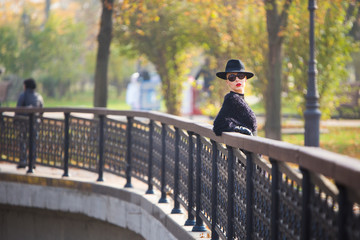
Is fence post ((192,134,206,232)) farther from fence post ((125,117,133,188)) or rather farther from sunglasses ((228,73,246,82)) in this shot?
fence post ((125,117,133,188))

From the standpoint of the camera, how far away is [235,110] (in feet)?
19.1

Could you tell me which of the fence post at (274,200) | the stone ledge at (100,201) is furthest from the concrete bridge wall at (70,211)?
the fence post at (274,200)

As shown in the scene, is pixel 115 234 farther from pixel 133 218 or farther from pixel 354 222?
pixel 354 222

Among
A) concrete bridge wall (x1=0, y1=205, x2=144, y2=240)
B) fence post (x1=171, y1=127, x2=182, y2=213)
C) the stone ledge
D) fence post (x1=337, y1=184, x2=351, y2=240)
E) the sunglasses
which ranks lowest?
concrete bridge wall (x1=0, y1=205, x2=144, y2=240)

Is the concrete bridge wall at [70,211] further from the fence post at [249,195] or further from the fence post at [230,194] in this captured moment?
the fence post at [249,195]

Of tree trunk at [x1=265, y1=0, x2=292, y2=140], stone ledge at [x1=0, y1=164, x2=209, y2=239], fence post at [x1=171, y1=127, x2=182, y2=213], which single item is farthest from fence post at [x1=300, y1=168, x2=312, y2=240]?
tree trunk at [x1=265, y1=0, x2=292, y2=140]

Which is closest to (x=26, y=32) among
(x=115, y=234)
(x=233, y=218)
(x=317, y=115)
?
(x=317, y=115)

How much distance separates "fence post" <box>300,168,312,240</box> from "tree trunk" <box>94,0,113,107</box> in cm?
1218

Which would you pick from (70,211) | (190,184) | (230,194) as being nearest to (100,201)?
(70,211)

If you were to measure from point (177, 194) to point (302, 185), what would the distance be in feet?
12.3

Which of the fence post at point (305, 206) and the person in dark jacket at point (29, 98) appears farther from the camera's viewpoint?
the person in dark jacket at point (29, 98)

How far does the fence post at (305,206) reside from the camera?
11.8 feet

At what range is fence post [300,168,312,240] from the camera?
3611 millimetres

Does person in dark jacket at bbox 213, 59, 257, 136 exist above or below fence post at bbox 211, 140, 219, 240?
above
